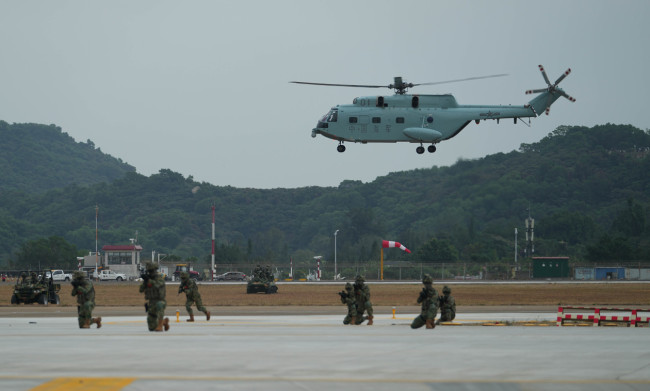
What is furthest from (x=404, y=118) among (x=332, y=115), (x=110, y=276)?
(x=110, y=276)

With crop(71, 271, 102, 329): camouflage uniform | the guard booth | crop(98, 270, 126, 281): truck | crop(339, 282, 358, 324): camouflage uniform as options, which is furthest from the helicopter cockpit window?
crop(98, 270, 126, 281): truck

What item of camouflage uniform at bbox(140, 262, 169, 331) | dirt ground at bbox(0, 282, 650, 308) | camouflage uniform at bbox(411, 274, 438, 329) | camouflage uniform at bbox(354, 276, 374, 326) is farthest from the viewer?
dirt ground at bbox(0, 282, 650, 308)

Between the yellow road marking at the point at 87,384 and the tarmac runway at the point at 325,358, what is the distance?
2 centimetres

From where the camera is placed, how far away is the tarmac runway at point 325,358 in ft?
44.0

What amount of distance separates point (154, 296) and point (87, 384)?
384 inches

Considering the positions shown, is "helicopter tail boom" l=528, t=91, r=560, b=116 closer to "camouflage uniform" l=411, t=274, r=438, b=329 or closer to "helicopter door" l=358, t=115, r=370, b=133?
"helicopter door" l=358, t=115, r=370, b=133

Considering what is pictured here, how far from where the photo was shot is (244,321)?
29.3 m

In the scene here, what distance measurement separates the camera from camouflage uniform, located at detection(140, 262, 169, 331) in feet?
75.8

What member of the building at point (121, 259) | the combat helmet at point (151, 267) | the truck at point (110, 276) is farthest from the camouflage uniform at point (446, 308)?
the building at point (121, 259)

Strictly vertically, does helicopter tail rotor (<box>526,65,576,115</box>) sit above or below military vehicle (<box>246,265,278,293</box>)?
above

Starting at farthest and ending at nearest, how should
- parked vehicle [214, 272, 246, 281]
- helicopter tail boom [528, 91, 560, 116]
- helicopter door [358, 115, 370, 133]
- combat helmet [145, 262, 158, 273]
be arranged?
parked vehicle [214, 272, 246, 281]
helicopter tail boom [528, 91, 560, 116]
helicopter door [358, 115, 370, 133]
combat helmet [145, 262, 158, 273]

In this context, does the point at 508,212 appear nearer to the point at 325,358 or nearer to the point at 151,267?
the point at 151,267

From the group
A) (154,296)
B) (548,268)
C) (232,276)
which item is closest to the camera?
(154,296)

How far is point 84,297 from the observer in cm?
2441
